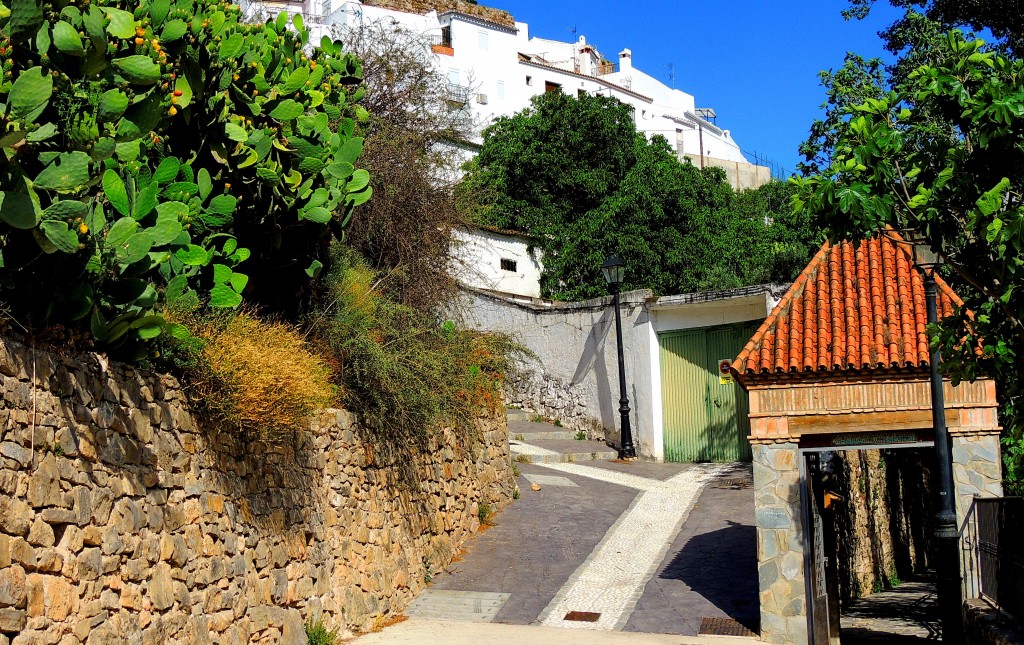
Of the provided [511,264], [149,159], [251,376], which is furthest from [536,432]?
[149,159]

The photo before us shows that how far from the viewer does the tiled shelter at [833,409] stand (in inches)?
472

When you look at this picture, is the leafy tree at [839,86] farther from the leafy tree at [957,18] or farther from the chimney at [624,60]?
the chimney at [624,60]

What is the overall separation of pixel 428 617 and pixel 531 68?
44413 millimetres

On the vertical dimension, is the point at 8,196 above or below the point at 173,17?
below

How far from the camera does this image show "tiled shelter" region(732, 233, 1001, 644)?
472 inches

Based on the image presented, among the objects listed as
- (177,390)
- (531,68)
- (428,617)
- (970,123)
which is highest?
(531,68)

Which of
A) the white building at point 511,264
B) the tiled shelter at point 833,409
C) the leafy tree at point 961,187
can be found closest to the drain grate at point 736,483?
the tiled shelter at point 833,409

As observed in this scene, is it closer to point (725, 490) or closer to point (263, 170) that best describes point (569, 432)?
point (725, 490)

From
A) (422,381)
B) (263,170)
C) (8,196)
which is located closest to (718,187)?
(422,381)

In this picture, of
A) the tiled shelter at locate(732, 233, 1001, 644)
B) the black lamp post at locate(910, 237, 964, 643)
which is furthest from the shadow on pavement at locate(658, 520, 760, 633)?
A: the black lamp post at locate(910, 237, 964, 643)

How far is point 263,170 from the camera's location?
30.7ft

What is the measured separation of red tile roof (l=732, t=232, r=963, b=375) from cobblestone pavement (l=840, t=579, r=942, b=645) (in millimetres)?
4399

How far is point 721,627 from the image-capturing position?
1202 centimetres

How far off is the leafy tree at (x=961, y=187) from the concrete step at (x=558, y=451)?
12499 millimetres
